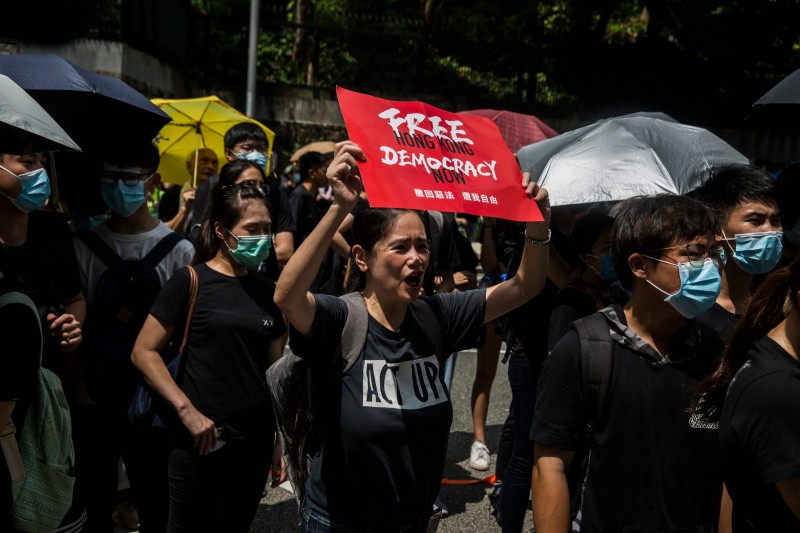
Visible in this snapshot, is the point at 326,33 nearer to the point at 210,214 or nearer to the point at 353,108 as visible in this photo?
the point at 210,214

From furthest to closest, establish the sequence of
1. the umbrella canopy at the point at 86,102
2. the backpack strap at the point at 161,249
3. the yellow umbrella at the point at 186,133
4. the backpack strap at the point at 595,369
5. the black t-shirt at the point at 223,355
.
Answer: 1. the yellow umbrella at the point at 186,133
2. the backpack strap at the point at 161,249
3. the umbrella canopy at the point at 86,102
4. the black t-shirt at the point at 223,355
5. the backpack strap at the point at 595,369

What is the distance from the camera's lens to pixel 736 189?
3646mm

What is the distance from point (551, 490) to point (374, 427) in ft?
1.90

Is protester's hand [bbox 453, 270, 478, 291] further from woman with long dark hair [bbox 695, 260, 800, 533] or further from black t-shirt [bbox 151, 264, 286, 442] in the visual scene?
woman with long dark hair [bbox 695, 260, 800, 533]

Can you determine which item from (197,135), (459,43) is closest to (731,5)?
(459,43)

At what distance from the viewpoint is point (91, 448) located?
3768mm

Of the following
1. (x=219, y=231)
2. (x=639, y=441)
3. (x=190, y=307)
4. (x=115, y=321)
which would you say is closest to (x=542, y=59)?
(x=219, y=231)

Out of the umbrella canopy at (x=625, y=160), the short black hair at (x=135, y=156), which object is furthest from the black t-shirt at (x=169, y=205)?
the umbrella canopy at (x=625, y=160)

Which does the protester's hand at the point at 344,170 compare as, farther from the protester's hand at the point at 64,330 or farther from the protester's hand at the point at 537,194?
the protester's hand at the point at 64,330

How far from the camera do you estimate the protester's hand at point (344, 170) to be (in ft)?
8.13

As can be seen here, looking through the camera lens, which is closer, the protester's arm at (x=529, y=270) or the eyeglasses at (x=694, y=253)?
the eyeglasses at (x=694, y=253)

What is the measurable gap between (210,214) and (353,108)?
151 centimetres

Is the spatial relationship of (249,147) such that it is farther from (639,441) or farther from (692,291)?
(639,441)

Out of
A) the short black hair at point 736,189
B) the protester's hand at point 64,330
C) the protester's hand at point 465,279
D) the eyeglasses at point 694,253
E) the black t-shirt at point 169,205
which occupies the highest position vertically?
the eyeglasses at point 694,253
